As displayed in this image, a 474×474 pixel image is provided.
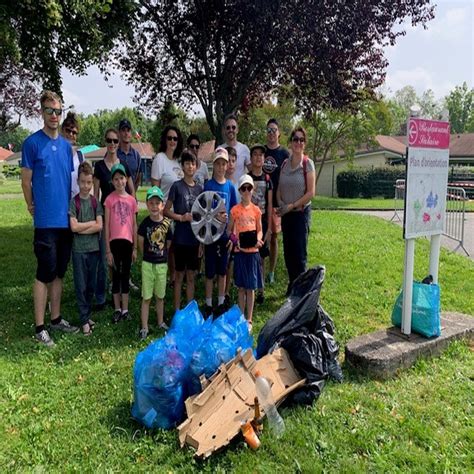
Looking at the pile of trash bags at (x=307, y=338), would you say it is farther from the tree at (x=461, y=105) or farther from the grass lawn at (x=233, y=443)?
the tree at (x=461, y=105)

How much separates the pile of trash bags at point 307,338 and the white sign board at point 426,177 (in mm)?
994

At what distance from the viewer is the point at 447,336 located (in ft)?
14.2

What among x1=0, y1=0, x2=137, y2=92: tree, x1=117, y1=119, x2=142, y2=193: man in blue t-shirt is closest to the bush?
x1=0, y1=0, x2=137, y2=92: tree

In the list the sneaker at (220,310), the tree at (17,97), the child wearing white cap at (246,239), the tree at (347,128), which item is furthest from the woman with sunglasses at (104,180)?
the tree at (347,128)

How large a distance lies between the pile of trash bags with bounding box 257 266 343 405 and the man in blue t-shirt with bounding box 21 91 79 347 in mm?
2290

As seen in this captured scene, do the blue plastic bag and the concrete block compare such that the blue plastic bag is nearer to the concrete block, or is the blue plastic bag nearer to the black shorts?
the concrete block

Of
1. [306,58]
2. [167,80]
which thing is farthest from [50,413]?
[167,80]

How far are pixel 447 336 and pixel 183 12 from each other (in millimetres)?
7137

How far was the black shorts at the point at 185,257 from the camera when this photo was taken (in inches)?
198

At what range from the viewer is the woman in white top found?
5.54m

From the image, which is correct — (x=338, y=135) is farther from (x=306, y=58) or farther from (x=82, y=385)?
(x=82, y=385)

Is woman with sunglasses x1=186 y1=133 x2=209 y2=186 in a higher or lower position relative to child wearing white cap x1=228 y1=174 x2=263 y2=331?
higher

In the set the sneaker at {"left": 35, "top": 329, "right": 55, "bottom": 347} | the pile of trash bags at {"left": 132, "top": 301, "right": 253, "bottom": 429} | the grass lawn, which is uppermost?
the pile of trash bags at {"left": 132, "top": 301, "right": 253, "bottom": 429}

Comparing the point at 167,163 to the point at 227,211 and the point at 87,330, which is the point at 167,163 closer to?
the point at 227,211
